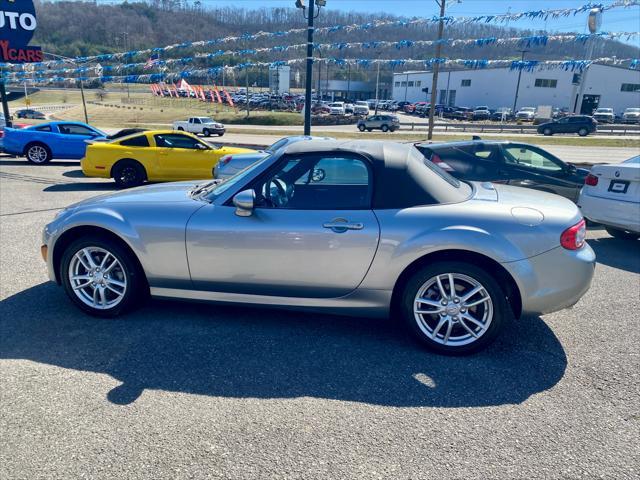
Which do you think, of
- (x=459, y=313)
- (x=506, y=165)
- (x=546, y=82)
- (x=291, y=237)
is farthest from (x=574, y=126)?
(x=291, y=237)

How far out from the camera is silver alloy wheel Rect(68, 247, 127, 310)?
12.4 ft

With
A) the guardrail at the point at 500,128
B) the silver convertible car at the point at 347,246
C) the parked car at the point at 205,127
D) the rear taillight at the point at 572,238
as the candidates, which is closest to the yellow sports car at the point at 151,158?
Answer: the silver convertible car at the point at 347,246

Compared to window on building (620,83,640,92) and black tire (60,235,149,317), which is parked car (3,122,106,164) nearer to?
black tire (60,235,149,317)

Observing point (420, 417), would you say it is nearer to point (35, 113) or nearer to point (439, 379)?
point (439, 379)

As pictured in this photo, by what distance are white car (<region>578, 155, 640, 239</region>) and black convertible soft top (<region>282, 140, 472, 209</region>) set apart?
3.62 metres

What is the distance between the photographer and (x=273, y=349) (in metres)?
3.40

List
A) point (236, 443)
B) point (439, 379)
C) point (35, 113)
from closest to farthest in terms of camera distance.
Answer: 1. point (236, 443)
2. point (439, 379)
3. point (35, 113)

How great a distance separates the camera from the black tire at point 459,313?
3268 millimetres

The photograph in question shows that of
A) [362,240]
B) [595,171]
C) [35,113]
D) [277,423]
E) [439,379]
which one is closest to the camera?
[277,423]

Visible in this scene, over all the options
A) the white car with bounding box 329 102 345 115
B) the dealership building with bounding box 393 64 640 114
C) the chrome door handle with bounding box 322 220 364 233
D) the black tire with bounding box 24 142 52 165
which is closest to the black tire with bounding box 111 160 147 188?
the black tire with bounding box 24 142 52 165

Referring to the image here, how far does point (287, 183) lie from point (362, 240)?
2.68ft

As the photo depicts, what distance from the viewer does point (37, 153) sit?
13766mm

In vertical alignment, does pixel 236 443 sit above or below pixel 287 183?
below

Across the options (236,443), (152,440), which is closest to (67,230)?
(152,440)
